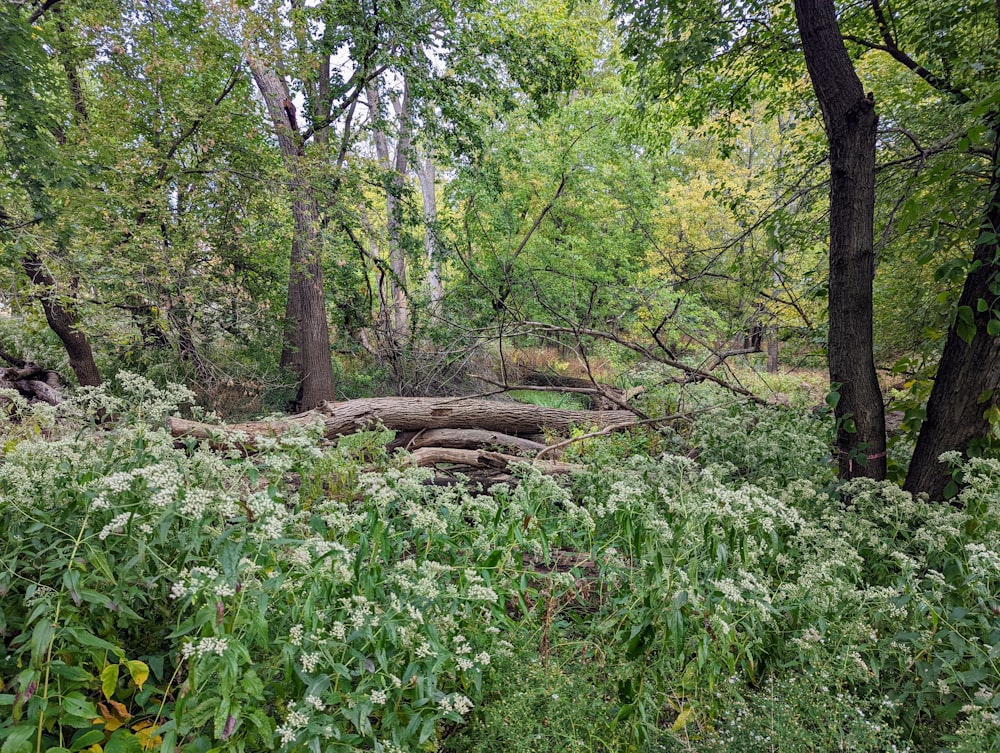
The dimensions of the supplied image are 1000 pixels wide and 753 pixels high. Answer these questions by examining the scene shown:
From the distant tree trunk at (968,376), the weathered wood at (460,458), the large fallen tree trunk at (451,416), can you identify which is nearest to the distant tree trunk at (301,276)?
the large fallen tree trunk at (451,416)

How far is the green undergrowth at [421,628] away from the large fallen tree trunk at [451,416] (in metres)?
3.81

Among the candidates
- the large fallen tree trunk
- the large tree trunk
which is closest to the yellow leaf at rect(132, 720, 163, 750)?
the large tree trunk

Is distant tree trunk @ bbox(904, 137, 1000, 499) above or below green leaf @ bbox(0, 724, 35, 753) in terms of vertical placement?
above

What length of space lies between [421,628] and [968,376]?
142 inches

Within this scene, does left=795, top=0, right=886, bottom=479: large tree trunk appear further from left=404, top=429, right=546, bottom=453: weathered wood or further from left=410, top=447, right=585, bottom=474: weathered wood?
left=404, top=429, right=546, bottom=453: weathered wood

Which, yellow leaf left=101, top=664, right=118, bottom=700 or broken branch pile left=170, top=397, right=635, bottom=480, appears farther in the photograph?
broken branch pile left=170, top=397, right=635, bottom=480

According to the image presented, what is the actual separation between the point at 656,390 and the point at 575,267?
7.57 meters

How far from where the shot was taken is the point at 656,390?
637cm

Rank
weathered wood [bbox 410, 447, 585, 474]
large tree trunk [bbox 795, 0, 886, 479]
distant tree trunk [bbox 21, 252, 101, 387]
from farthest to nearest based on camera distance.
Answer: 1. distant tree trunk [bbox 21, 252, 101, 387]
2. weathered wood [bbox 410, 447, 585, 474]
3. large tree trunk [bbox 795, 0, 886, 479]

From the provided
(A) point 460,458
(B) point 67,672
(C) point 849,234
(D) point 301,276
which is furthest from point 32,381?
(C) point 849,234

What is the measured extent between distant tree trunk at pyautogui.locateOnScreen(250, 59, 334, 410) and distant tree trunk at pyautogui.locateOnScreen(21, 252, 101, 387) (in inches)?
110

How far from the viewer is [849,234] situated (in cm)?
362

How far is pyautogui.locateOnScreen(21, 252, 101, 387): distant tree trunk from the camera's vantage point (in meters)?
5.89

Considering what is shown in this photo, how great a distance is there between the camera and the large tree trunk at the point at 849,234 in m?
3.57
